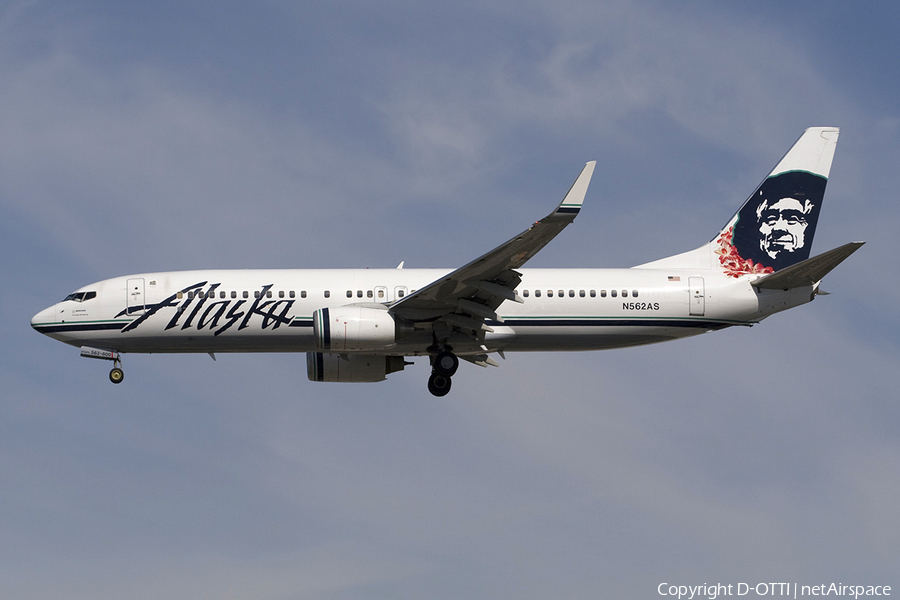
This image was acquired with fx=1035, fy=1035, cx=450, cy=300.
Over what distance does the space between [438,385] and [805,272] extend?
10.4m

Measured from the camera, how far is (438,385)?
2888 centimetres

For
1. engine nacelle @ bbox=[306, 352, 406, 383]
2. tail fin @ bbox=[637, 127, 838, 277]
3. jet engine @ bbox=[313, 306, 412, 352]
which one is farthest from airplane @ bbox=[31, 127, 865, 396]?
engine nacelle @ bbox=[306, 352, 406, 383]

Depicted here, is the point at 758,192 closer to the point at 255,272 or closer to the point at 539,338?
the point at 539,338

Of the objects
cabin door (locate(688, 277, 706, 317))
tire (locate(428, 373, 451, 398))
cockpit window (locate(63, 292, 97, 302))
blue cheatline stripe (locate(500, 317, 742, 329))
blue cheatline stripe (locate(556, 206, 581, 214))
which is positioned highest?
cockpit window (locate(63, 292, 97, 302))

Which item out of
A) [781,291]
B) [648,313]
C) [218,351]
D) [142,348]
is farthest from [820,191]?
[142,348]

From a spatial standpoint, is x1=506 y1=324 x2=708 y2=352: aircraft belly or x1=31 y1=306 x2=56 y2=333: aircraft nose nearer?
x1=506 y1=324 x2=708 y2=352: aircraft belly

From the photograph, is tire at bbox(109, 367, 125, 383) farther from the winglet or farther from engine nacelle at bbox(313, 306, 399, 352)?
the winglet

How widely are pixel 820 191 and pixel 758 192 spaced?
1932 mm

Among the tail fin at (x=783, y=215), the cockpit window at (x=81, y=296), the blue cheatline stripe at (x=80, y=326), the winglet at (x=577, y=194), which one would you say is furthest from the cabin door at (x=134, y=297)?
the tail fin at (x=783, y=215)

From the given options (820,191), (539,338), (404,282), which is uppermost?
(820,191)

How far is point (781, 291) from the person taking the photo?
28.5 metres

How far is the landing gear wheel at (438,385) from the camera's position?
2889 centimetres

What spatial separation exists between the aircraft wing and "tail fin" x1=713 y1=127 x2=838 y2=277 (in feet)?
25.4

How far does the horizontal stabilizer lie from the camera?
26219mm
